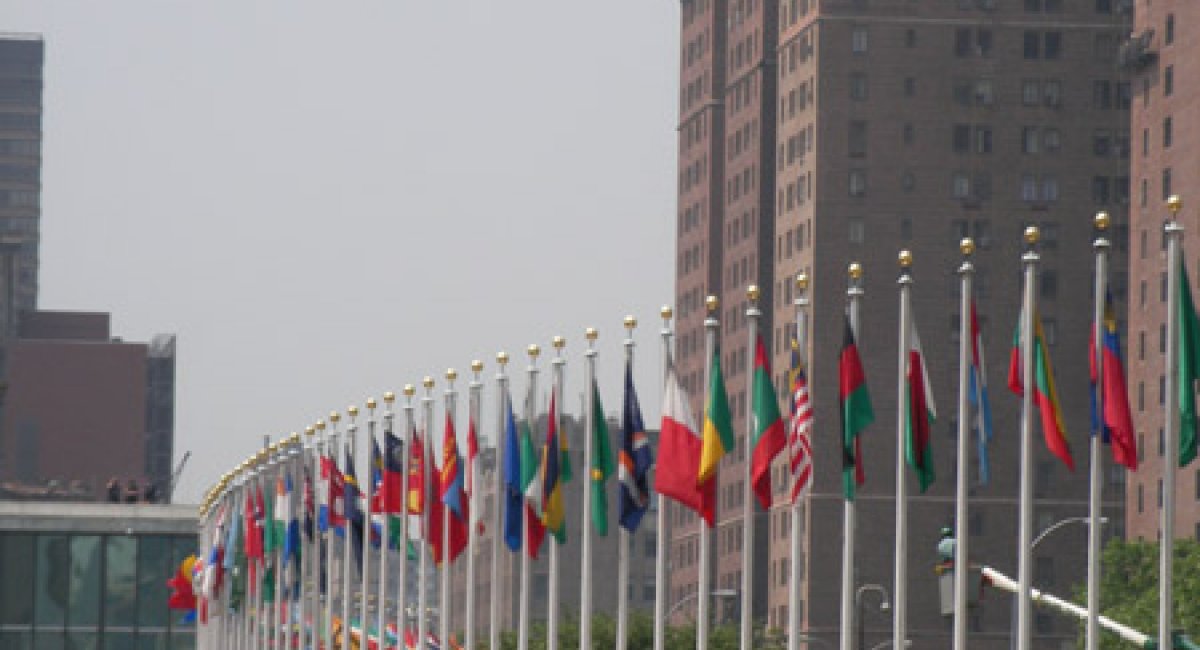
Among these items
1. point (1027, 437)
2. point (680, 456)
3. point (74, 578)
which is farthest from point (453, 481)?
point (74, 578)

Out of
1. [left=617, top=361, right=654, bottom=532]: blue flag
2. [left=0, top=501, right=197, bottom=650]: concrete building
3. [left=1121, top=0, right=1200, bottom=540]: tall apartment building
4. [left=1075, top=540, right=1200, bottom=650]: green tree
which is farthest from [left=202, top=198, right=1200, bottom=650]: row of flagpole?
[left=1121, top=0, right=1200, bottom=540]: tall apartment building

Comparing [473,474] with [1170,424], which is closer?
[1170,424]

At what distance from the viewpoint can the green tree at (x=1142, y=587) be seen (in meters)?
129

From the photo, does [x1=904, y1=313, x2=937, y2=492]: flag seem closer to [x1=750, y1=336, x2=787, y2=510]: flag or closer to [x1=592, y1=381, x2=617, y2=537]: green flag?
[x1=750, y1=336, x2=787, y2=510]: flag

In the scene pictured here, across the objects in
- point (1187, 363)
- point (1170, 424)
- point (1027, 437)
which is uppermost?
point (1187, 363)

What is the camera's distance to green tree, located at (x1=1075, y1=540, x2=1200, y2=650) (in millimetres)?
129000

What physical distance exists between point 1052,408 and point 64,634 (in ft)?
254

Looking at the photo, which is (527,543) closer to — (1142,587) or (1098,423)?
(1098,423)

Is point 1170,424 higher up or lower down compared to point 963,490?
higher up

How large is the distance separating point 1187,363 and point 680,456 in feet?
47.4

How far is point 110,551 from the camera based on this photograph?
128 meters

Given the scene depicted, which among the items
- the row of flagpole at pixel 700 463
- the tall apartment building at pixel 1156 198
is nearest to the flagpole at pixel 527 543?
the row of flagpole at pixel 700 463

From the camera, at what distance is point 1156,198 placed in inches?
7293

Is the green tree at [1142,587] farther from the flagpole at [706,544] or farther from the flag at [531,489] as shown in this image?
the flagpole at [706,544]
